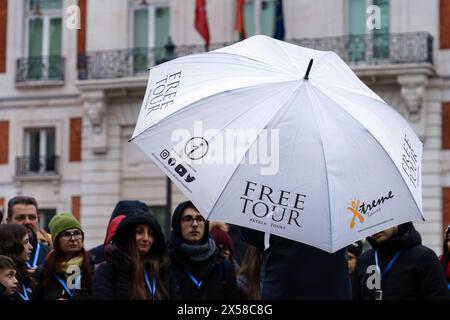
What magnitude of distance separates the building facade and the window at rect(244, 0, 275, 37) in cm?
3

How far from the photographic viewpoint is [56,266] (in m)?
8.51

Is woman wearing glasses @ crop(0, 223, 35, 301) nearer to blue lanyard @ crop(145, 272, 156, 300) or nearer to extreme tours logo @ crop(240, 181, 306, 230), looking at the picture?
blue lanyard @ crop(145, 272, 156, 300)

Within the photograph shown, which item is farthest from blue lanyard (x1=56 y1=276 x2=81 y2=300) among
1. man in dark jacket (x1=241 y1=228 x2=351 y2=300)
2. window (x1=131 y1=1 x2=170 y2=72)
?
window (x1=131 y1=1 x2=170 y2=72)

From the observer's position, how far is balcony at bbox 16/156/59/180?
29.9 m

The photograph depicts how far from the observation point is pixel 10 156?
30.2 metres

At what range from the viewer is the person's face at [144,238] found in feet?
25.9

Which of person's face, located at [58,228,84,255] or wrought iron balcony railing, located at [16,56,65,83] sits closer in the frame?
person's face, located at [58,228,84,255]

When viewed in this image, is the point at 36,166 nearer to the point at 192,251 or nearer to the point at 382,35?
the point at 382,35

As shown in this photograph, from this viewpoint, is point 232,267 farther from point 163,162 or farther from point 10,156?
point 10,156

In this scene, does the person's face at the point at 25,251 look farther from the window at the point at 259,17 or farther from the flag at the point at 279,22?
the window at the point at 259,17

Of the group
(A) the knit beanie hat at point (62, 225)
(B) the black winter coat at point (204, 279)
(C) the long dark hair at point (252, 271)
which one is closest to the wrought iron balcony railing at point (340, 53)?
(C) the long dark hair at point (252, 271)

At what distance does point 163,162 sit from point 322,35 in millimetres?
21608

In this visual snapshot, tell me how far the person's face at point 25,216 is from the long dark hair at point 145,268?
2.04 meters

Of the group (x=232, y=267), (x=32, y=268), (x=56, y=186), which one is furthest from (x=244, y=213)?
(x=56, y=186)
